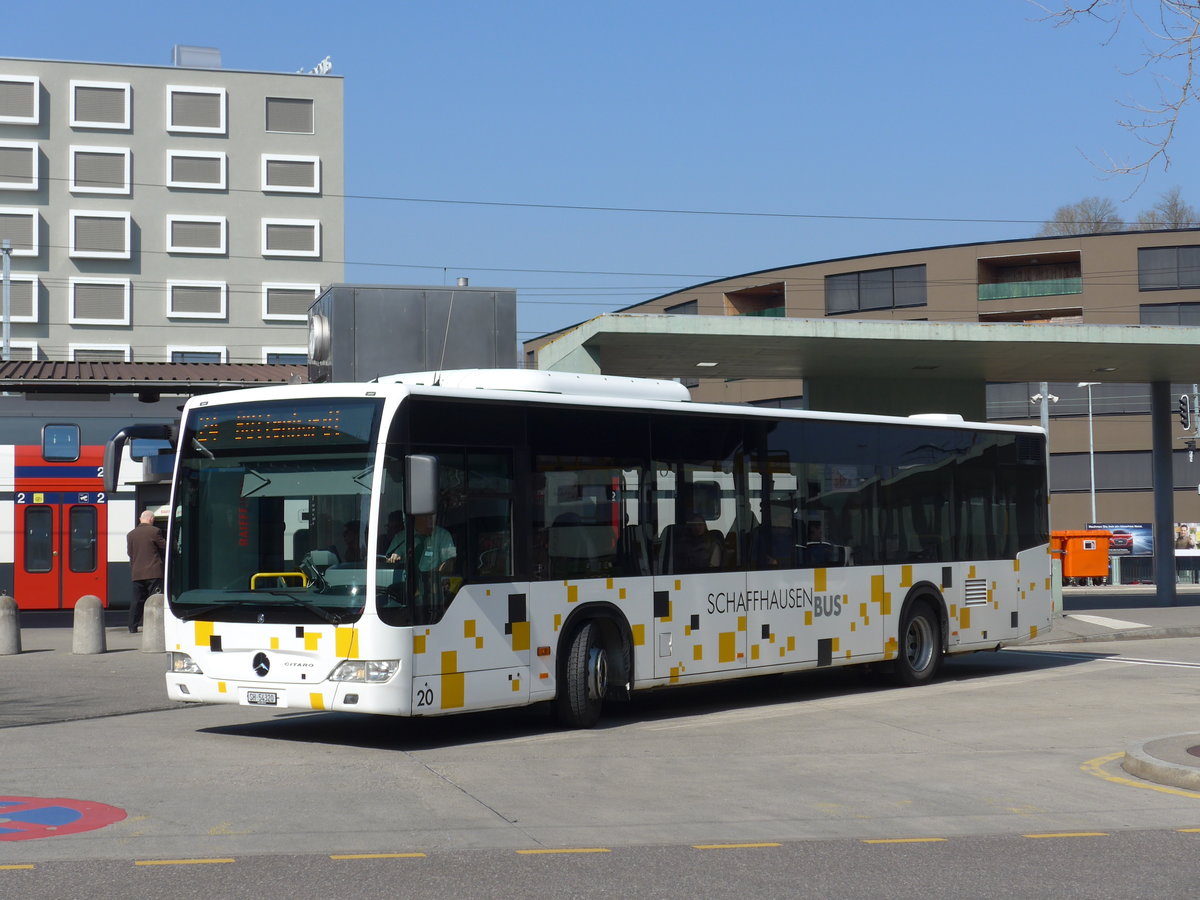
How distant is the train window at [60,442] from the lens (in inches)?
984

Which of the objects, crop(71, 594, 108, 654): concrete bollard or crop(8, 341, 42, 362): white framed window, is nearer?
crop(71, 594, 108, 654): concrete bollard

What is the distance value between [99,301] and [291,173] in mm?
12048

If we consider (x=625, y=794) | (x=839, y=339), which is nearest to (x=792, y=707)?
(x=625, y=794)

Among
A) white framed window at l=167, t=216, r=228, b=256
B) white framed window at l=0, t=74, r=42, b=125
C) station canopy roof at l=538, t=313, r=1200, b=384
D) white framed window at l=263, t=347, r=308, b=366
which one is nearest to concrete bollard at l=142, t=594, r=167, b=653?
station canopy roof at l=538, t=313, r=1200, b=384

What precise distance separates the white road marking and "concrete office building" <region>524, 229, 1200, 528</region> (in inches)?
1903

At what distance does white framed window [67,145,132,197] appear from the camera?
76.4m

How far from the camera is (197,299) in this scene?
3071 inches

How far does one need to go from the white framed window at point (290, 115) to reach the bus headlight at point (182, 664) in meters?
70.8

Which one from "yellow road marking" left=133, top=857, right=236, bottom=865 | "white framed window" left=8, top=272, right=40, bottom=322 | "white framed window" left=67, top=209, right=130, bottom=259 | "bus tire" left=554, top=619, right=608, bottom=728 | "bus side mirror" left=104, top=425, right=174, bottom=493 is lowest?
"yellow road marking" left=133, top=857, right=236, bottom=865

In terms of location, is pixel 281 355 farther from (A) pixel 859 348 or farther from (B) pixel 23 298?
(A) pixel 859 348

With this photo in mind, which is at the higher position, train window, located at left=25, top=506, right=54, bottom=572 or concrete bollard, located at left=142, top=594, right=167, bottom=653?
train window, located at left=25, top=506, right=54, bottom=572

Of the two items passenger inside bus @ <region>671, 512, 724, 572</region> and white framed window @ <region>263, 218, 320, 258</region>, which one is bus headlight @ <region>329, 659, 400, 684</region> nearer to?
passenger inside bus @ <region>671, 512, 724, 572</region>

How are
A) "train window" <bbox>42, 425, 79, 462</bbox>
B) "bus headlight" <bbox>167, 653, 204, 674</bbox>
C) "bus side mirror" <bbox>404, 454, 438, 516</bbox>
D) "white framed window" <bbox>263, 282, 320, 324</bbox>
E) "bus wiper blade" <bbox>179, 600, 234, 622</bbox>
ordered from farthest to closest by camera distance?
"white framed window" <bbox>263, 282, 320, 324</bbox>, "train window" <bbox>42, 425, 79, 462</bbox>, "bus headlight" <bbox>167, 653, 204, 674</bbox>, "bus wiper blade" <bbox>179, 600, 234, 622</bbox>, "bus side mirror" <bbox>404, 454, 438, 516</bbox>

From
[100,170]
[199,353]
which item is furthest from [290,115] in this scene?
[199,353]
